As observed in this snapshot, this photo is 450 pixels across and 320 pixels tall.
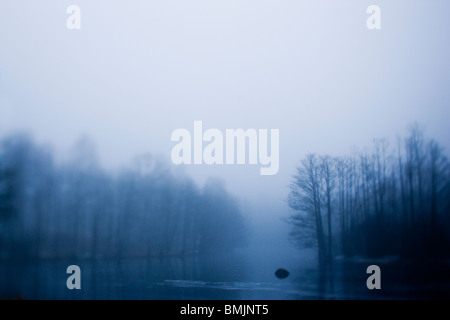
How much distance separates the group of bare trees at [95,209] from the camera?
4.48m

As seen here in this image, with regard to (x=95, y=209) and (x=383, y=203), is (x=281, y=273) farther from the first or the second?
(x=95, y=209)

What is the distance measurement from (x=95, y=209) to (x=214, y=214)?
1.25m

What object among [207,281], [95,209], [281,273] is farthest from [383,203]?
[95,209]

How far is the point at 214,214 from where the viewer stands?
467 cm

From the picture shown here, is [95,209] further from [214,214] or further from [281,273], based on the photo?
[281,273]

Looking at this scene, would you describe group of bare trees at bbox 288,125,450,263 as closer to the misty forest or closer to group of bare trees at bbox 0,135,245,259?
the misty forest

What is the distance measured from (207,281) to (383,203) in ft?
6.56

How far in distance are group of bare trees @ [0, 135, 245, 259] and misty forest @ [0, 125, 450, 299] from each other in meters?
0.01

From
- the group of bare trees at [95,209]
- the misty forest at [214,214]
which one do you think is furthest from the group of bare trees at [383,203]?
the group of bare trees at [95,209]

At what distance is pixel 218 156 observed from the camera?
4410 millimetres

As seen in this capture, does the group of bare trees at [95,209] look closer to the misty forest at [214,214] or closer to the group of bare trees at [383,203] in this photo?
the misty forest at [214,214]

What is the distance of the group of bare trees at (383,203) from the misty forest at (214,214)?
0.03ft

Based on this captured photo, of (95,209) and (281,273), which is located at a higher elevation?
(95,209)
